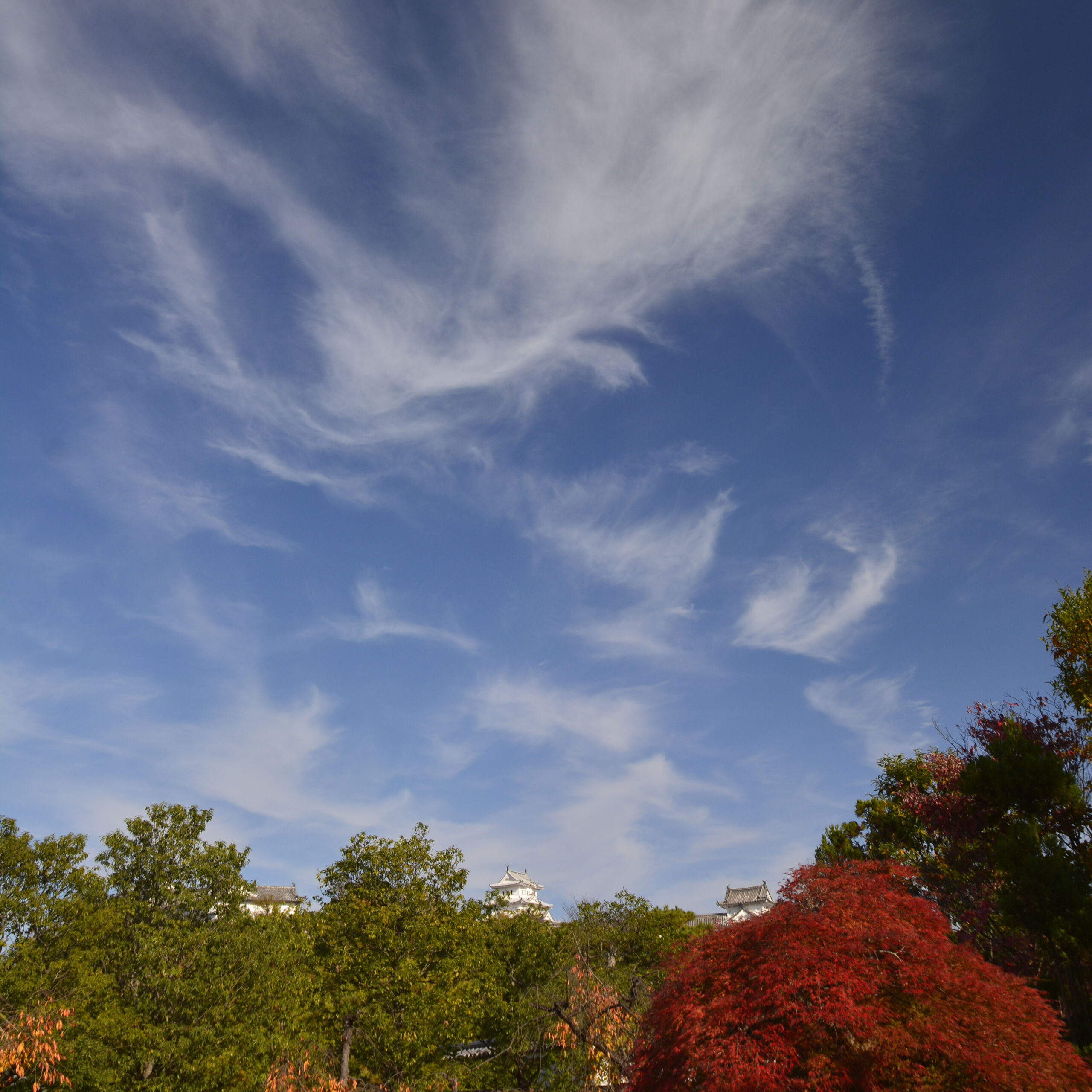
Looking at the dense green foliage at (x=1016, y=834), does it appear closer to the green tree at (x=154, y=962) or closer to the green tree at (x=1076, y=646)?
the green tree at (x=1076, y=646)

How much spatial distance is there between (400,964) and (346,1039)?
2.25 m

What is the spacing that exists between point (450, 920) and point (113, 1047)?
29.0 ft

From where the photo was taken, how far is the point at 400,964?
20.6 meters

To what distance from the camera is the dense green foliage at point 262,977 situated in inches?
634

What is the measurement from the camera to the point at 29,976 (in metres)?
16.7

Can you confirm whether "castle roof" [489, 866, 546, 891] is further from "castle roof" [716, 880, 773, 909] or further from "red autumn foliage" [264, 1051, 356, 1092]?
"red autumn foliage" [264, 1051, 356, 1092]

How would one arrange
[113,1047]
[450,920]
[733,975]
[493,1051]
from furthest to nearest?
[493,1051], [450,920], [113,1047], [733,975]

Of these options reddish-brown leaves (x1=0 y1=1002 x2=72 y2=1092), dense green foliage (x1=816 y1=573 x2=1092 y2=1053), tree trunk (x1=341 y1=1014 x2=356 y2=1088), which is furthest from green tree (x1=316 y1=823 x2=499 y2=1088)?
dense green foliage (x1=816 y1=573 x2=1092 y2=1053)

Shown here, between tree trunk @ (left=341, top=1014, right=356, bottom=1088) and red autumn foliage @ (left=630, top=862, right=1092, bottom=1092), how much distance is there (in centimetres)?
1312

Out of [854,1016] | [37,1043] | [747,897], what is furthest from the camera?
[747,897]

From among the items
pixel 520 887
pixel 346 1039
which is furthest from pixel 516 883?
pixel 346 1039

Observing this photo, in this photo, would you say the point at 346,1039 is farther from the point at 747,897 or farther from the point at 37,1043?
the point at 747,897

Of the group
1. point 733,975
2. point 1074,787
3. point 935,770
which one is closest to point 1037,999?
point 733,975

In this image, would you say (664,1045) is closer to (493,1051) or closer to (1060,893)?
(1060,893)
